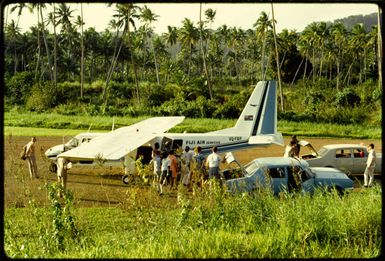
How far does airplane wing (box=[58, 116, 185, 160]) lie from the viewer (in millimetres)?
13270

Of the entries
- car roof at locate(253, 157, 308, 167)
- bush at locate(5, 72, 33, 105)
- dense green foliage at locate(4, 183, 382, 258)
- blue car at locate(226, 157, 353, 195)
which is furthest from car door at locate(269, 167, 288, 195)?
bush at locate(5, 72, 33, 105)

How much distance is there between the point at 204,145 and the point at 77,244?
10273 millimetres

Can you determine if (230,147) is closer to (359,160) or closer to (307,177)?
(359,160)

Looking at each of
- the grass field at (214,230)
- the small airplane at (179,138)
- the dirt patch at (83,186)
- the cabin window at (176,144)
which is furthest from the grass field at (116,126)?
the grass field at (214,230)

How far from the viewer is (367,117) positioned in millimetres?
33281

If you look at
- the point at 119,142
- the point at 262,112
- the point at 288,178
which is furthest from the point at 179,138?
the point at 288,178

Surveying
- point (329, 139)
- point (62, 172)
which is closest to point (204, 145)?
point (62, 172)

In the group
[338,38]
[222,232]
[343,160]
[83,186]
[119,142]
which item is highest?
[338,38]

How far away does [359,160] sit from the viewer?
53.2 ft

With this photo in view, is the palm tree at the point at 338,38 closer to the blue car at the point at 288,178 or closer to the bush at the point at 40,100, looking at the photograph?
the bush at the point at 40,100

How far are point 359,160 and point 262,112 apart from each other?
4.79 metres

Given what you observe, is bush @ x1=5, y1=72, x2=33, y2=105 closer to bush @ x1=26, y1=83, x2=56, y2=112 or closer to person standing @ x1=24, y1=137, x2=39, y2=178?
bush @ x1=26, y1=83, x2=56, y2=112

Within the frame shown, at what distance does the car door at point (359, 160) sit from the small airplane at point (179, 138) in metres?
3.06

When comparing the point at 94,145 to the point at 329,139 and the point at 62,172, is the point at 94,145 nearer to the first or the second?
the point at 62,172
